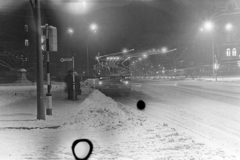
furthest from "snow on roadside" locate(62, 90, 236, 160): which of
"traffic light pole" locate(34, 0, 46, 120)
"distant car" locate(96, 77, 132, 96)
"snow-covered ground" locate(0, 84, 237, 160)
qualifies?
"distant car" locate(96, 77, 132, 96)

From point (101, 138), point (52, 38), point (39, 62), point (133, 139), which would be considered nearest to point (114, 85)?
point (52, 38)

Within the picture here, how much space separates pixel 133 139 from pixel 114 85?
565 inches

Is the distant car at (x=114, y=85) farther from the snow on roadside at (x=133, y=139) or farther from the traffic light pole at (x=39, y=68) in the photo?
the traffic light pole at (x=39, y=68)

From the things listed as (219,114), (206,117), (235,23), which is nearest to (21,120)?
(206,117)

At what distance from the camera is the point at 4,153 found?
20.4ft

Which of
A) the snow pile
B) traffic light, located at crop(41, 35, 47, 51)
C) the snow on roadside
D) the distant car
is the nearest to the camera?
the snow on roadside

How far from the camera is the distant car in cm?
2183

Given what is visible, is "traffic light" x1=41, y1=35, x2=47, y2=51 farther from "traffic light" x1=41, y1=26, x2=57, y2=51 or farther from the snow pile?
the snow pile

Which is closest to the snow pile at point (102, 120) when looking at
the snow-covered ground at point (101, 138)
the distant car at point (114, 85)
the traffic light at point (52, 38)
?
the snow-covered ground at point (101, 138)

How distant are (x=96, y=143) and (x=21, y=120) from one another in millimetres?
4136

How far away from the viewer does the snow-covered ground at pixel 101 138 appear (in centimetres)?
616

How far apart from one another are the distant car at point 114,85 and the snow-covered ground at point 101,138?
10.6 metres

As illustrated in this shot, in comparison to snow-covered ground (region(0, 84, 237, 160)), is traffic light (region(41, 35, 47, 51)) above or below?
above

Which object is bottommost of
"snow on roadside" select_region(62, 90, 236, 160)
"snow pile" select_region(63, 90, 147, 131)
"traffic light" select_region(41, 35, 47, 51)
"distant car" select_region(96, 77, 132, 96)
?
"snow on roadside" select_region(62, 90, 236, 160)
